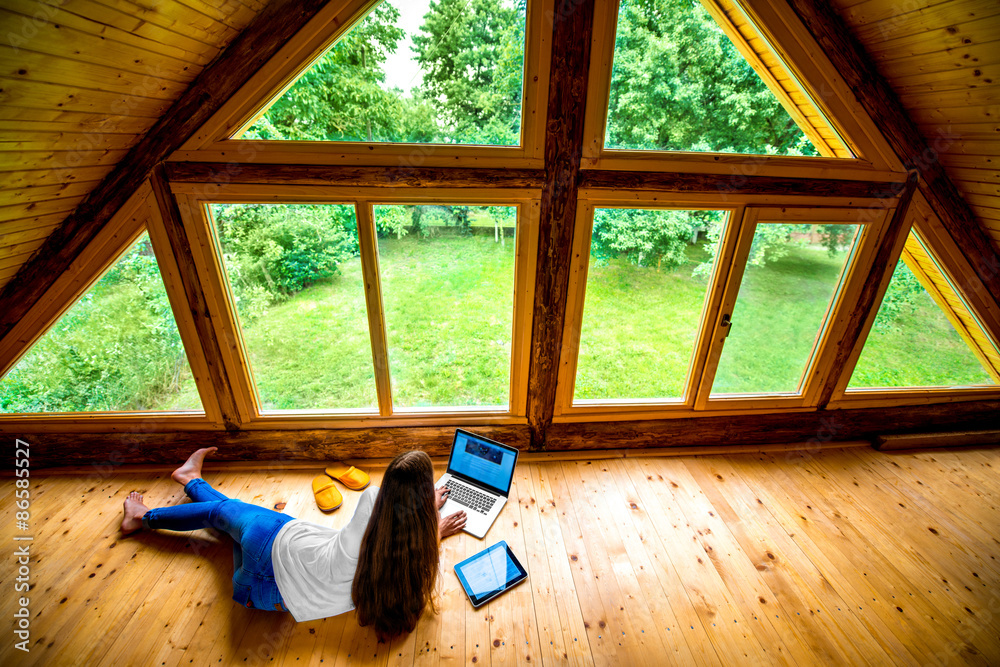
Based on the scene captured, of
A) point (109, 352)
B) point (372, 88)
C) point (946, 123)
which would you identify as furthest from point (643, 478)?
point (109, 352)

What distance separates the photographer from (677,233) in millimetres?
2779

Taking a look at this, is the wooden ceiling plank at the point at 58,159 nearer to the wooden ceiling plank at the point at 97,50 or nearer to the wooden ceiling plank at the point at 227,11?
the wooden ceiling plank at the point at 97,50

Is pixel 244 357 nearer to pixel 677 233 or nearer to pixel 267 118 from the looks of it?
pixel 267 118

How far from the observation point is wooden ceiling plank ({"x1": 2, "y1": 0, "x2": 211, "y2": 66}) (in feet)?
4.51

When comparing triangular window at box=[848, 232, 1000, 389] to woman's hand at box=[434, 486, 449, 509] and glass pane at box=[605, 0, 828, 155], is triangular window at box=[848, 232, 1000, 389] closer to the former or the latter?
glass pane at box=[605, 0, 828, 155]

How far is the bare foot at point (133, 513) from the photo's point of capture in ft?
8.29

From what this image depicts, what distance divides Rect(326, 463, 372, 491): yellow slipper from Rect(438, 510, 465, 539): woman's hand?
2.51ft

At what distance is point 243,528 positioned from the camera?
212cm

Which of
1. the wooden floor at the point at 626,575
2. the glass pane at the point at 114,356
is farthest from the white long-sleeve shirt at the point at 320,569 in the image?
the glass pane at the point at 114,356

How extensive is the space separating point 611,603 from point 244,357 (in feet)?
9.37

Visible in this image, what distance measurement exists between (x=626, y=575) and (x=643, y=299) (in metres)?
1.77

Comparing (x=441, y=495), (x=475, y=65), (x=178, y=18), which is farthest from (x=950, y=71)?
(x=178, y=18)

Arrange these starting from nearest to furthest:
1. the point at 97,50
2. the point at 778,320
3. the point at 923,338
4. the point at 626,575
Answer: the point at 97,50 → the point at 626,575 → the point at 778,320 → the point at 923,338

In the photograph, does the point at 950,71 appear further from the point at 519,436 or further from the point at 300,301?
the point at 300,301
